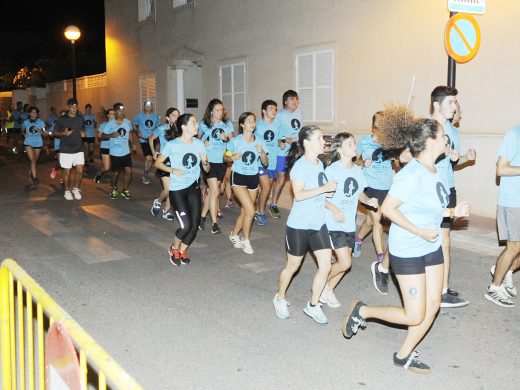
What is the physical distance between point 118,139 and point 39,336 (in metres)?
9.73

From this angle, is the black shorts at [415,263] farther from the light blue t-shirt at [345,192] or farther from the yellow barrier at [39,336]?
the yellow barrier at [39,336]

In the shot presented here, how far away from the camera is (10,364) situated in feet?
11.1

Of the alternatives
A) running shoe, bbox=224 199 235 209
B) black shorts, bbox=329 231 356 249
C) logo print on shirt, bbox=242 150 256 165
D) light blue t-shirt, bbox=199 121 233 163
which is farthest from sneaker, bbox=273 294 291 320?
running shoe, bbox=224 199 235 209

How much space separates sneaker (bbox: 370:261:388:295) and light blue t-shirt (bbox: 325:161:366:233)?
3.20ft

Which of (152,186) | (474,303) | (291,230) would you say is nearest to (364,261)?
(474,303)

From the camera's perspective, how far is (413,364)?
14.5ft

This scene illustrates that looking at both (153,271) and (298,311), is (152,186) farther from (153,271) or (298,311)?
(298,311)

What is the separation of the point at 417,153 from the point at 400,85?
7.73 meters


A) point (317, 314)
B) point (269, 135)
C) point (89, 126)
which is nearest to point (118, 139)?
point (269, 135)

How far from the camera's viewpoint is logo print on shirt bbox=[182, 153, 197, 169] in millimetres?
7359

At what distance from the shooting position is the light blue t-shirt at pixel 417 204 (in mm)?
4180

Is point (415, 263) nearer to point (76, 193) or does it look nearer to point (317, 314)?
point (317, 314)

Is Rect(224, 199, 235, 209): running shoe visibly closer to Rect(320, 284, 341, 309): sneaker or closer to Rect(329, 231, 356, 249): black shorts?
Rect(320, 284, 341, 309): sneaker

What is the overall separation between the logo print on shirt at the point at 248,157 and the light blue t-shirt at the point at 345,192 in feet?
8.49
